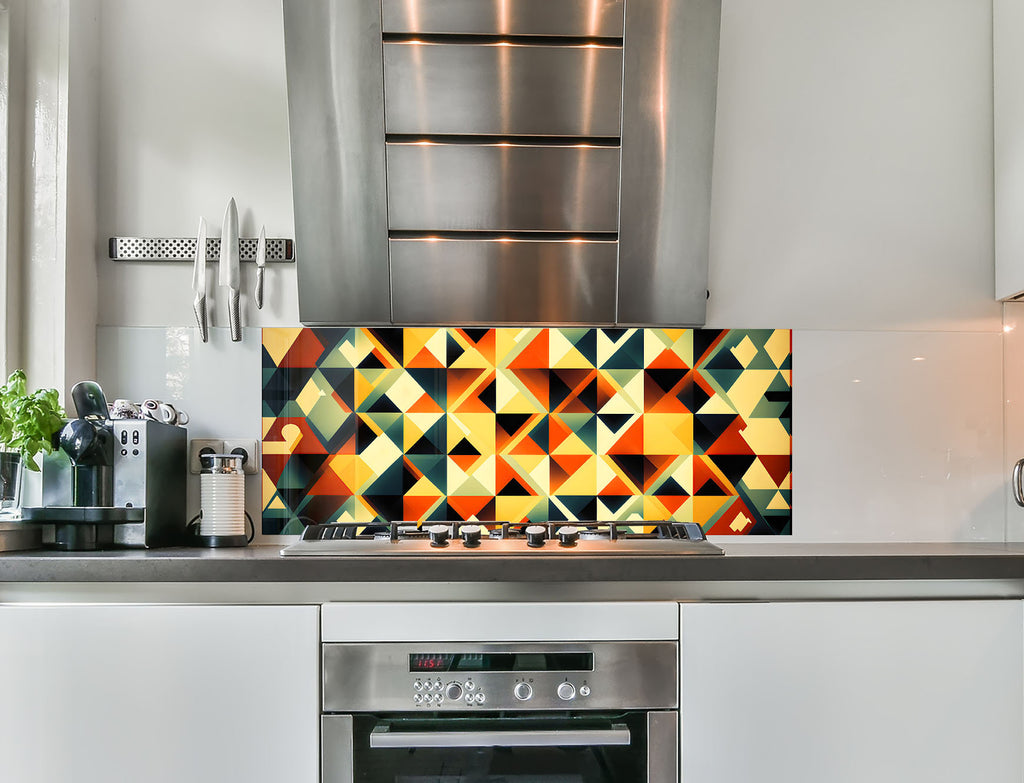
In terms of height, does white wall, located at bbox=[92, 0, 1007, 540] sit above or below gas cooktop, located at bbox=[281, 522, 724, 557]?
above

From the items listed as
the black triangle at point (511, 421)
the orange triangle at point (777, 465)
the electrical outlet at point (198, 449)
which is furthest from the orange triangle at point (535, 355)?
the electrical outlet at point (198, 449)

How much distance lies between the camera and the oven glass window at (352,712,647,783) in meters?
1.46

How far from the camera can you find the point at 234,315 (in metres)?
2.00

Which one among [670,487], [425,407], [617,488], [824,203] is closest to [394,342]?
[425,407]

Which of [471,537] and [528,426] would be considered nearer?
[471,537]

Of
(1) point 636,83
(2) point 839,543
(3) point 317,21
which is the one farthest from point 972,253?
(3) point 317,21

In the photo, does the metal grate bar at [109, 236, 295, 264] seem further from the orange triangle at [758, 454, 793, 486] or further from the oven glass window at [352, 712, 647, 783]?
the orange triangle at [758, 454, 793, 486]

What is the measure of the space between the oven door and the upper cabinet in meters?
1.41

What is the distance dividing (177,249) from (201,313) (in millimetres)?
175

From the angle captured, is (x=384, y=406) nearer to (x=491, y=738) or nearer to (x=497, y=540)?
(x=497, y=540)

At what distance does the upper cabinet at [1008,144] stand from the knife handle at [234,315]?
190 centimetres

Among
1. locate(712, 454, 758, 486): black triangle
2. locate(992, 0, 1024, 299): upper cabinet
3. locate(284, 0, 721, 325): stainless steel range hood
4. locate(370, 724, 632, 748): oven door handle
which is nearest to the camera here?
locate(370, 724, 632, 748): oven door handle

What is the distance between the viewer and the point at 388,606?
4.87 feet

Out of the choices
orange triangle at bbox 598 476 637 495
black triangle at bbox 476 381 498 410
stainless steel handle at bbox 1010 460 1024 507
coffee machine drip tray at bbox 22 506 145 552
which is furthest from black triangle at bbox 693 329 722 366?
coffee machine drip tray at bbox 22 506 145 552
